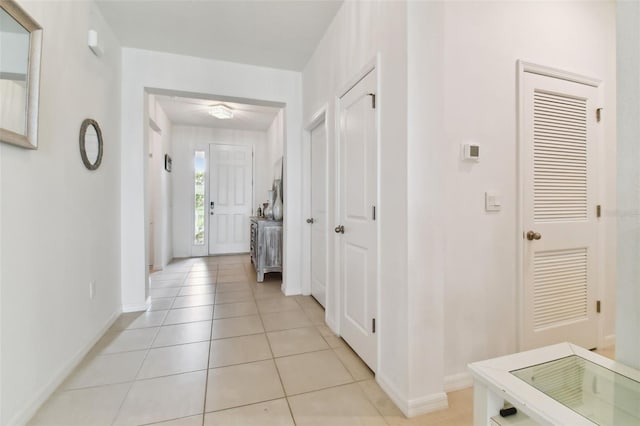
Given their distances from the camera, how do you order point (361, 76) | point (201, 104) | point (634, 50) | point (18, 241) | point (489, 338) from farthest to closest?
point (201, 104) < point (361, 76) < point (489, 338) < point (18, 241) < point (634, 50)

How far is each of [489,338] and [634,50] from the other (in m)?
1.57

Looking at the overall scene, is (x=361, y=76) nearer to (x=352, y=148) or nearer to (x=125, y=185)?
(x=352, y=148)

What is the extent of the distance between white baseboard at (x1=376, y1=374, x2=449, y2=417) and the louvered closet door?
0.77m

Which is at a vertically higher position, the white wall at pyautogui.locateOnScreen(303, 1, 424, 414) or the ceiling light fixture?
the ceiling light fixture

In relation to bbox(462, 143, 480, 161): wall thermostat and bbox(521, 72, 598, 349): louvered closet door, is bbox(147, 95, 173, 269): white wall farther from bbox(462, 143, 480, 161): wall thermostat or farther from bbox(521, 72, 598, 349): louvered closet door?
bbox(521, 72, 598, 349): louvered closet door

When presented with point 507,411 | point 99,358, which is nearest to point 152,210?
point 99,358

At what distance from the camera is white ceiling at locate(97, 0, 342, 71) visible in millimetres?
2248

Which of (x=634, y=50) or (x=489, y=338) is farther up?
(x=634, y=50)

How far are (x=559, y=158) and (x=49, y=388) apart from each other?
3461 mm

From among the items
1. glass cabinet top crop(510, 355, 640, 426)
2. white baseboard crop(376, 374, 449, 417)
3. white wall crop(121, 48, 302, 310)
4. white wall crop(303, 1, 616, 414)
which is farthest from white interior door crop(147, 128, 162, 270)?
glass cabinet top crop(510, 355, 640, 426)

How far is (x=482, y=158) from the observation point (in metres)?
1.69

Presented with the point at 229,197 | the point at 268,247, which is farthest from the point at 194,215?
the point at 268,247

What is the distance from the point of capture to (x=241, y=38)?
8.79 ft

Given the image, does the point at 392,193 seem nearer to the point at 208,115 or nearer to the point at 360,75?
the point at 360,75
